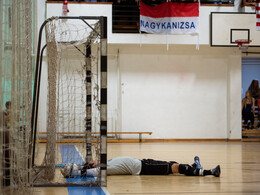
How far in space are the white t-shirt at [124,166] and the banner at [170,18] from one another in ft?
25.4

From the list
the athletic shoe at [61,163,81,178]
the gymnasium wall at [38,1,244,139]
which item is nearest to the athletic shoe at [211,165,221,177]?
the athletic shoe at [61,163,81,178]

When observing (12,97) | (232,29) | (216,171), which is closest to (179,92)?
(232,29)

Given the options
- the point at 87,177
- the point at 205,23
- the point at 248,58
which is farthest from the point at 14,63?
the point at 248,58

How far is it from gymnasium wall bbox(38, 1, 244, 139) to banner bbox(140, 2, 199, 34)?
154cm

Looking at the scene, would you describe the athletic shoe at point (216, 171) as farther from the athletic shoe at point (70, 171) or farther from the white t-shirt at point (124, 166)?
the athletic shoe at point (70, 171)

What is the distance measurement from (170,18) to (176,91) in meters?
3.05

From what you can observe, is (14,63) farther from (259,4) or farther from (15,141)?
(259,4)

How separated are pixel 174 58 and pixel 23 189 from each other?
39.2 feet

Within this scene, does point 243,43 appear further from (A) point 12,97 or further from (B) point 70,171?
(A) point 12,97

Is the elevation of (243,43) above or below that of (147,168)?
above

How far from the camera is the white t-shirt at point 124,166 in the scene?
22.2 feet

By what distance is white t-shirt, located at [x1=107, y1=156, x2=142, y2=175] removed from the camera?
267 inches

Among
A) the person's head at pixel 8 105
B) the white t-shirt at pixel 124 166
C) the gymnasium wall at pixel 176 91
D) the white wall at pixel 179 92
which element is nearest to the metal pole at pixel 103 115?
the white t-shirt at pixel 124 166

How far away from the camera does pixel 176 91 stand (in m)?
15.7
